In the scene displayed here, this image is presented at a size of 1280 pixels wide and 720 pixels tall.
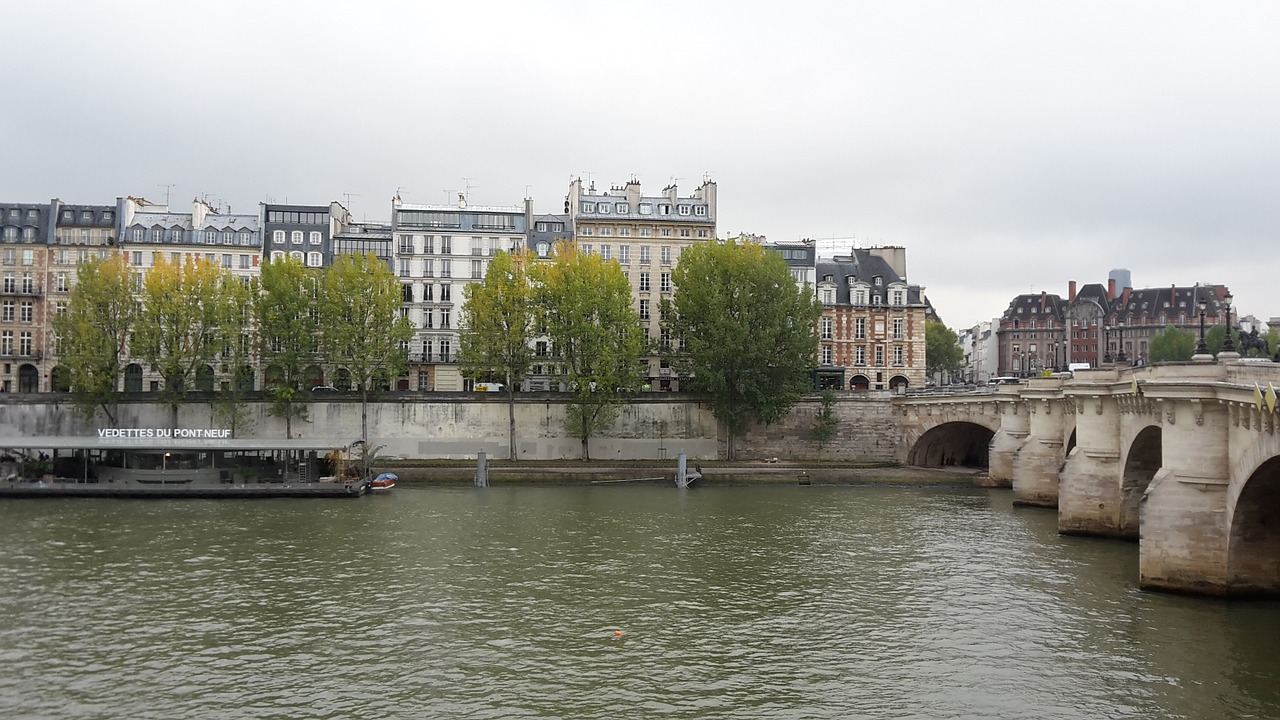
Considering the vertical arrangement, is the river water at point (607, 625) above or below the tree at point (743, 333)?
below

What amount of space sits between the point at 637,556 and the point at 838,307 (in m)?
55.8

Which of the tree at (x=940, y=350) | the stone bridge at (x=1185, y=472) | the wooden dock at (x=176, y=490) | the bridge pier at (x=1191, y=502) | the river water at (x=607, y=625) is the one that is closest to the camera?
the river water at (x=607, y=625)

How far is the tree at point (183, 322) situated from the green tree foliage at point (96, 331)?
1.69 metres

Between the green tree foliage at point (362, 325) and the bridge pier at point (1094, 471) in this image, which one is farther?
the green tree foliage at point (362, 325)

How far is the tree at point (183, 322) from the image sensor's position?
69750mm

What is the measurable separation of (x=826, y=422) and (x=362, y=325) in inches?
1357

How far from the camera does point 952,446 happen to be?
75.4 meters

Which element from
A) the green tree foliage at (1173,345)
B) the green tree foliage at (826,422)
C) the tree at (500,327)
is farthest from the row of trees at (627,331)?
the green tree foliage at (1173,345)

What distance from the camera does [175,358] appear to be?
69.4 metres

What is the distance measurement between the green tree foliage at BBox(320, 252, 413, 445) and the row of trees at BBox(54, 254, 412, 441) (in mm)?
72

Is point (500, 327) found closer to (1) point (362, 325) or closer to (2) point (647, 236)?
(1) point (362, 325)

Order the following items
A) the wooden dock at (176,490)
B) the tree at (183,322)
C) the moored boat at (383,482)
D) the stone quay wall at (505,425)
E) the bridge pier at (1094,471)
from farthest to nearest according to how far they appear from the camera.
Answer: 1. the stone quay wall at (505,425)
2. the tree at (183,322)
3. the moored boat at (383,482)
4. the wooden dock at (176,490)
5. the bridge pier at (1094,471)

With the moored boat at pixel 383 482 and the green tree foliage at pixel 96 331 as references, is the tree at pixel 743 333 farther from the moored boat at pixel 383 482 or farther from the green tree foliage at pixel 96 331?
the green tree foliage at pixel 96 331

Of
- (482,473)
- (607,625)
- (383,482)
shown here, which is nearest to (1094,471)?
(607,625)
